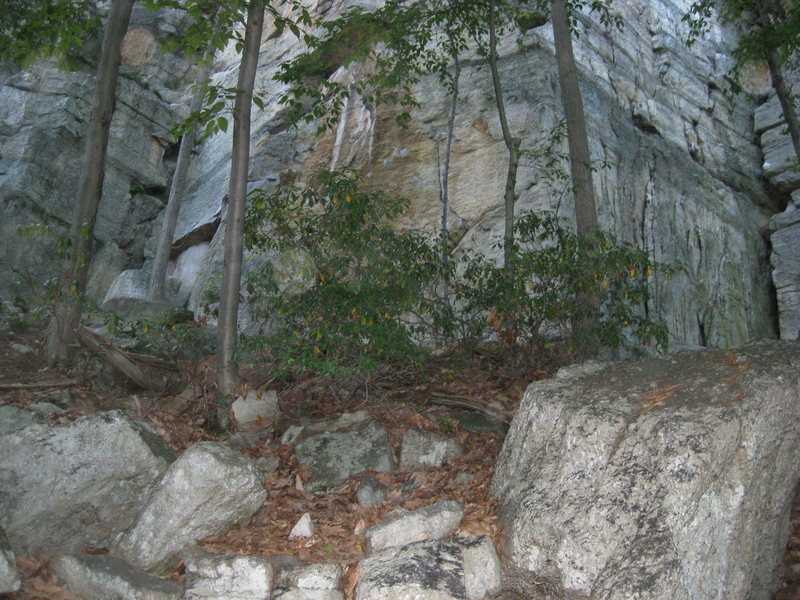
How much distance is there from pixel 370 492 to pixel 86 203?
5626 mm

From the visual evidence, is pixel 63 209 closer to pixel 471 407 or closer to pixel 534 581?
pixel 471 407

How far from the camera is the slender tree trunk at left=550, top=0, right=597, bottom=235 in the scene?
984 cm

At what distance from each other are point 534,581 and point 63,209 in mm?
14937

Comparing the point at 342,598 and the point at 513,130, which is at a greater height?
the point at 513,130

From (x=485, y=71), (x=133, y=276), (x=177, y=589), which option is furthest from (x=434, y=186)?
(x=177, y=589)

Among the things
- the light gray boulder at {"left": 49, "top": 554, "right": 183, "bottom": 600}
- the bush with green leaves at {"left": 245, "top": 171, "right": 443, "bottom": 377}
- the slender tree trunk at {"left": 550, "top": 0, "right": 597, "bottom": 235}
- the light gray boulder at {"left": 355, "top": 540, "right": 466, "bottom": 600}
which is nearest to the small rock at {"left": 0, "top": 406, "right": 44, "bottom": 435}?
the light gray boulder at {"left": 49, "top": 554, "right": 183, "bottom": 600}

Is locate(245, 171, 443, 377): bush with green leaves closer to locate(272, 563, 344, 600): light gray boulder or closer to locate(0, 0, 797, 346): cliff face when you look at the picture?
locate(272, 563, 344, 600): light gray boulder

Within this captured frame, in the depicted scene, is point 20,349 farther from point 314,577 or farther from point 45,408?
point 314,577

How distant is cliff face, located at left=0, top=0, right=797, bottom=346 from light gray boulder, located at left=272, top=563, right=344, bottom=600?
24.5 ft

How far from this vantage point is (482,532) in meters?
5.03

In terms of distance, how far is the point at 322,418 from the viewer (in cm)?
778

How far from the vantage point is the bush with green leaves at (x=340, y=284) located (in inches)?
294

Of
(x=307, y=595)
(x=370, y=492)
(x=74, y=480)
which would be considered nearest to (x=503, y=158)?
(x=370, y=492)

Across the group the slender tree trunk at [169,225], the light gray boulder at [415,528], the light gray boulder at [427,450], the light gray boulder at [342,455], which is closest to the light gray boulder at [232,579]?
the light gray boulder at [415,528]
